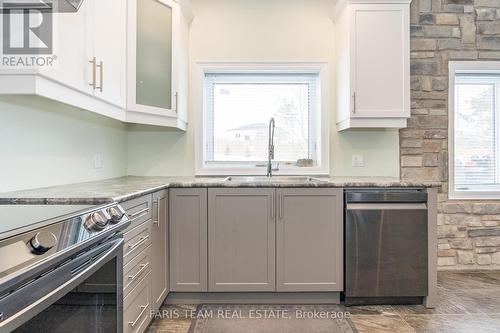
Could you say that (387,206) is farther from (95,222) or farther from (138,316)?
(95,222)

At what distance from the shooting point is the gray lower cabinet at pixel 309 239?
2.42 metres

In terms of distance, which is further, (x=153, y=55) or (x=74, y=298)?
(x=153, y=55)

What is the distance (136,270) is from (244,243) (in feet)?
2.82

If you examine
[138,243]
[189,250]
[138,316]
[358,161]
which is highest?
[358,161]

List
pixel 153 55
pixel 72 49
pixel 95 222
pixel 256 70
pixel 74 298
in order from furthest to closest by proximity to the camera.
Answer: pixel 256 70
pixel 153 55
pixel 72 49
pixel 95 222
pixel 74 298

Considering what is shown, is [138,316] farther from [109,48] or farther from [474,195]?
[474,195]

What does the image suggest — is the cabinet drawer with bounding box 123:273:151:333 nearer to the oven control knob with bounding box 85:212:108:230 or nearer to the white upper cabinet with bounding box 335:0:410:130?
the oven control knob with bounding box 85:212:108:230

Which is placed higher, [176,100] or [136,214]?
[176,100]

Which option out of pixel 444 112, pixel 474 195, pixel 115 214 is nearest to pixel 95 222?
pixel 115 214

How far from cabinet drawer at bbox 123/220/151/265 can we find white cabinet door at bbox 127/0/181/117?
944 millimetres

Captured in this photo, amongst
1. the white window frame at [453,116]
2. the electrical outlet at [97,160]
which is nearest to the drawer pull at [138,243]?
the electrical outlet at [97,160]

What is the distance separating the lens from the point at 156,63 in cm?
263

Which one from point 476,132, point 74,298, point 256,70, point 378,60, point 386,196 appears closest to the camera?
point 74,298

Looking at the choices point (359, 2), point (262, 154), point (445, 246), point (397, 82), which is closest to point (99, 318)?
point (262, 154)
